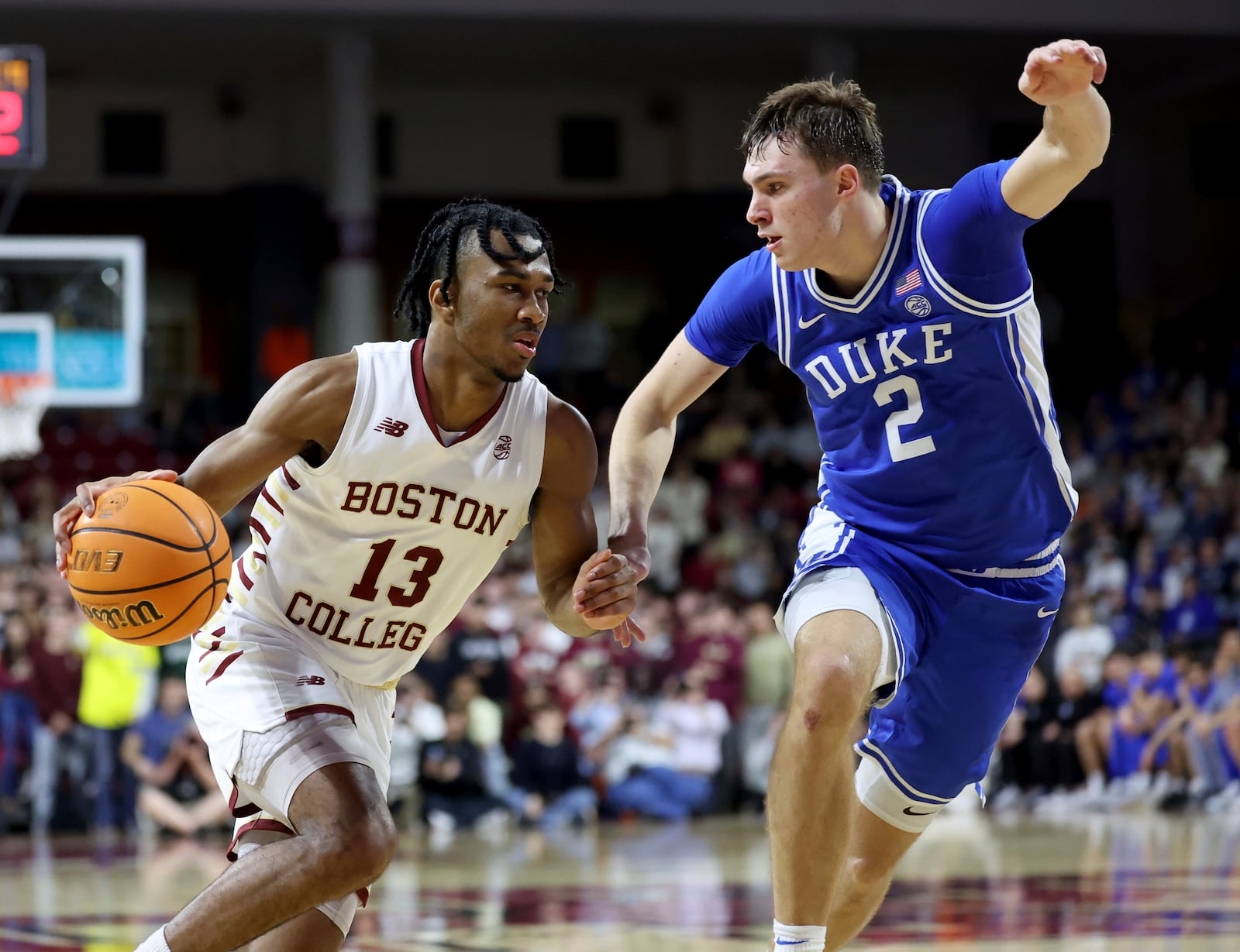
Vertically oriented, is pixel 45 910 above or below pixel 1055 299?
below

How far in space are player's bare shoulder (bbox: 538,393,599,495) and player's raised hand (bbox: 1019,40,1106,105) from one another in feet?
4.67

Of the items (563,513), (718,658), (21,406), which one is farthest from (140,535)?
(718,658)

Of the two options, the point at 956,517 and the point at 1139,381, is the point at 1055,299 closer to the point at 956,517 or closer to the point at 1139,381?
the point at 1139,381

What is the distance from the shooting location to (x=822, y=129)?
433 cm

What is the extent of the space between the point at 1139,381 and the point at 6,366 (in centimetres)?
1206

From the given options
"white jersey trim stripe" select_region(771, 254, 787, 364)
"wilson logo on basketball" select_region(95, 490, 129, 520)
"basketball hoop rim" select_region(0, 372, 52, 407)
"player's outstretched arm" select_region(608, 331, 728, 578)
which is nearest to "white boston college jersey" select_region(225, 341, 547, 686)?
"player's outstretched arm" select_region(608, 331, 728, 578)

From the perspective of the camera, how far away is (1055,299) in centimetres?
2375

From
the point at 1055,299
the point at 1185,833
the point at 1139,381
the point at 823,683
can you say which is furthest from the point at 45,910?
the point at 1055,299

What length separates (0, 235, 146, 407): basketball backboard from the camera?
12.5m

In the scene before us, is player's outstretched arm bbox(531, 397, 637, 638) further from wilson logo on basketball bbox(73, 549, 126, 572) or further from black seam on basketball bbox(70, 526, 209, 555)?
wilson logo on basketball bbox(73, 549, 126, 572)

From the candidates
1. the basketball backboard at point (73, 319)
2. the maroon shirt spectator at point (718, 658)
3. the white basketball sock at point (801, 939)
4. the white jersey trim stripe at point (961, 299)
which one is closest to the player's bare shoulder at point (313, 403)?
the white jersey trim stripe at point (961, 299)

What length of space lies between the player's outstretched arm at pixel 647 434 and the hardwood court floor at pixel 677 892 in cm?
219

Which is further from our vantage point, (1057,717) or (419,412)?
(1057,717)

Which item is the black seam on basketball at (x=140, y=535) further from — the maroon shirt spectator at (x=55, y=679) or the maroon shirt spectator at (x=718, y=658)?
the maroon shirt spectator at (x=718, y=658)
